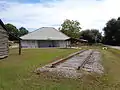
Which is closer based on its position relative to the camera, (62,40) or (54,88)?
(54,88)

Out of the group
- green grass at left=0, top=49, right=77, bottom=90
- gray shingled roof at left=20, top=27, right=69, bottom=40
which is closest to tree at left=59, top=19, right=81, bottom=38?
gray shingled roof at left=20, top=27, right=69, bottom=40

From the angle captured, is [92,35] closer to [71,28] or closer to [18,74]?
[71,28]

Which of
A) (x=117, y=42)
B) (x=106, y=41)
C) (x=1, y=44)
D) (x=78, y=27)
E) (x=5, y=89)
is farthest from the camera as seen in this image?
(x=78, y=27)

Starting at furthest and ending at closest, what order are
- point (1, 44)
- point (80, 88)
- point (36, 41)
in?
point (36, 41) < point (1, 44) < point (80, 88)

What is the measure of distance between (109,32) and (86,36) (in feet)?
59.8

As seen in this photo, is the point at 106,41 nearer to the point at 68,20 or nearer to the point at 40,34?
the point at 68,20

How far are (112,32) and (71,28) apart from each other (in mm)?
19429

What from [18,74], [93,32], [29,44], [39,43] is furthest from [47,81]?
[93,32]

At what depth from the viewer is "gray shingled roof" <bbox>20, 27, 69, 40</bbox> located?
80825mm

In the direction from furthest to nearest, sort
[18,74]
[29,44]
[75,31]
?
[75,31], [29,44], [18,74]

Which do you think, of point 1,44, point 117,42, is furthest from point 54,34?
point 1,44

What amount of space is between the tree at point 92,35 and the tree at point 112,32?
9166 mm

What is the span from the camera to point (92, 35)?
369 ft

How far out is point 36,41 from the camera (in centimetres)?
8100
